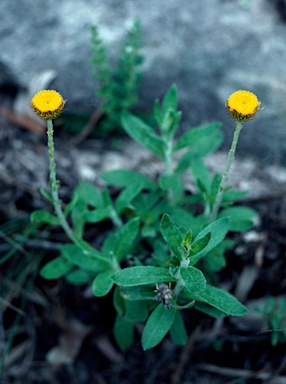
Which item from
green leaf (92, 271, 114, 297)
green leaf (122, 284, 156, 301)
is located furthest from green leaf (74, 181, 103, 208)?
green leaf (122, 284, 156, 301)

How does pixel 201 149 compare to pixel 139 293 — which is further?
pixel 201 149

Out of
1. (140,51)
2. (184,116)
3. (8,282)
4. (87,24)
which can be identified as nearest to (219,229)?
(184,116)

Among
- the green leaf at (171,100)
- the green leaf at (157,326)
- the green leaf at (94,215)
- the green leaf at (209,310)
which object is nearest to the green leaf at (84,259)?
the green leaf at (94,215)

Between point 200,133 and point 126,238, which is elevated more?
point 200,133

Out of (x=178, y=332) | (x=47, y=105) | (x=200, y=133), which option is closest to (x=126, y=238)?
(x=178, y=332)

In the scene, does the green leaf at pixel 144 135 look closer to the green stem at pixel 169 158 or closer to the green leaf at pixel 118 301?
the green stem at pixel 169 158

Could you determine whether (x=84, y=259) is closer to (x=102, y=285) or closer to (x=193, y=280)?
(x=102, y=285)
